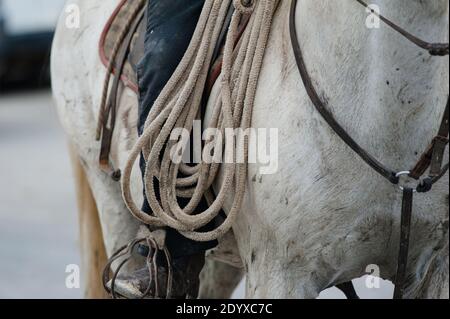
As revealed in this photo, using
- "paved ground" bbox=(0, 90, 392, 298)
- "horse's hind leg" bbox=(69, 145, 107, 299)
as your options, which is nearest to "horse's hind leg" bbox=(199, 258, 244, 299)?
"horse's hind leg" bbox=(69, 145, 107, 299)

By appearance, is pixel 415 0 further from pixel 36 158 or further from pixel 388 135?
pixel 36 158

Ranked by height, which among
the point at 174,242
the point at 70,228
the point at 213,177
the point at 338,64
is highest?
the point at 338,64

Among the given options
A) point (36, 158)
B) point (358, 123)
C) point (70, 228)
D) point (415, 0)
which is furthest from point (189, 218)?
point (36, 158)

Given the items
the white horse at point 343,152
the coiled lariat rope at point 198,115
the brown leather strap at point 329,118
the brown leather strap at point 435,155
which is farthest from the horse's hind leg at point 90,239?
the brown leather strap at point 435,155

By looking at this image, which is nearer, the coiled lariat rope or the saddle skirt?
the coiled lariat rope

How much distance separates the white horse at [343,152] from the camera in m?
3.02

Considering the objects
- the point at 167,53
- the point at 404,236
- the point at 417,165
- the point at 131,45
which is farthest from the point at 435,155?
the point at 131,45

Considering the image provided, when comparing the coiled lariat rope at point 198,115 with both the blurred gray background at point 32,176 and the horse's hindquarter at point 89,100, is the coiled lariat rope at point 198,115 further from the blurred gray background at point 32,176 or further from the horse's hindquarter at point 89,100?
the blurred gray background at point 32,176

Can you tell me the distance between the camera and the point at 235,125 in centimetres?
329

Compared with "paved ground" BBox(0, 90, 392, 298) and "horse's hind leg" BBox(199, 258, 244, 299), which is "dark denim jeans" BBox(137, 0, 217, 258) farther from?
"paved ground" BBox(0, 90, 392, 298)

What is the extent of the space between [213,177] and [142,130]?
357 mm

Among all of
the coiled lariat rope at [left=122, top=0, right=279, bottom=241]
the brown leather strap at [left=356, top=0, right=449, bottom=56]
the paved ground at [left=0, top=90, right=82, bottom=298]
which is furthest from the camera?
the paved ground at [left=0, top=90, right=82, bottom=298]

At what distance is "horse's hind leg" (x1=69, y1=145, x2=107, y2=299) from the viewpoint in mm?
4680

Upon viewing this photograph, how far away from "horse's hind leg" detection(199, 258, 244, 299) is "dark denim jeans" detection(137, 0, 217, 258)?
1.04m
